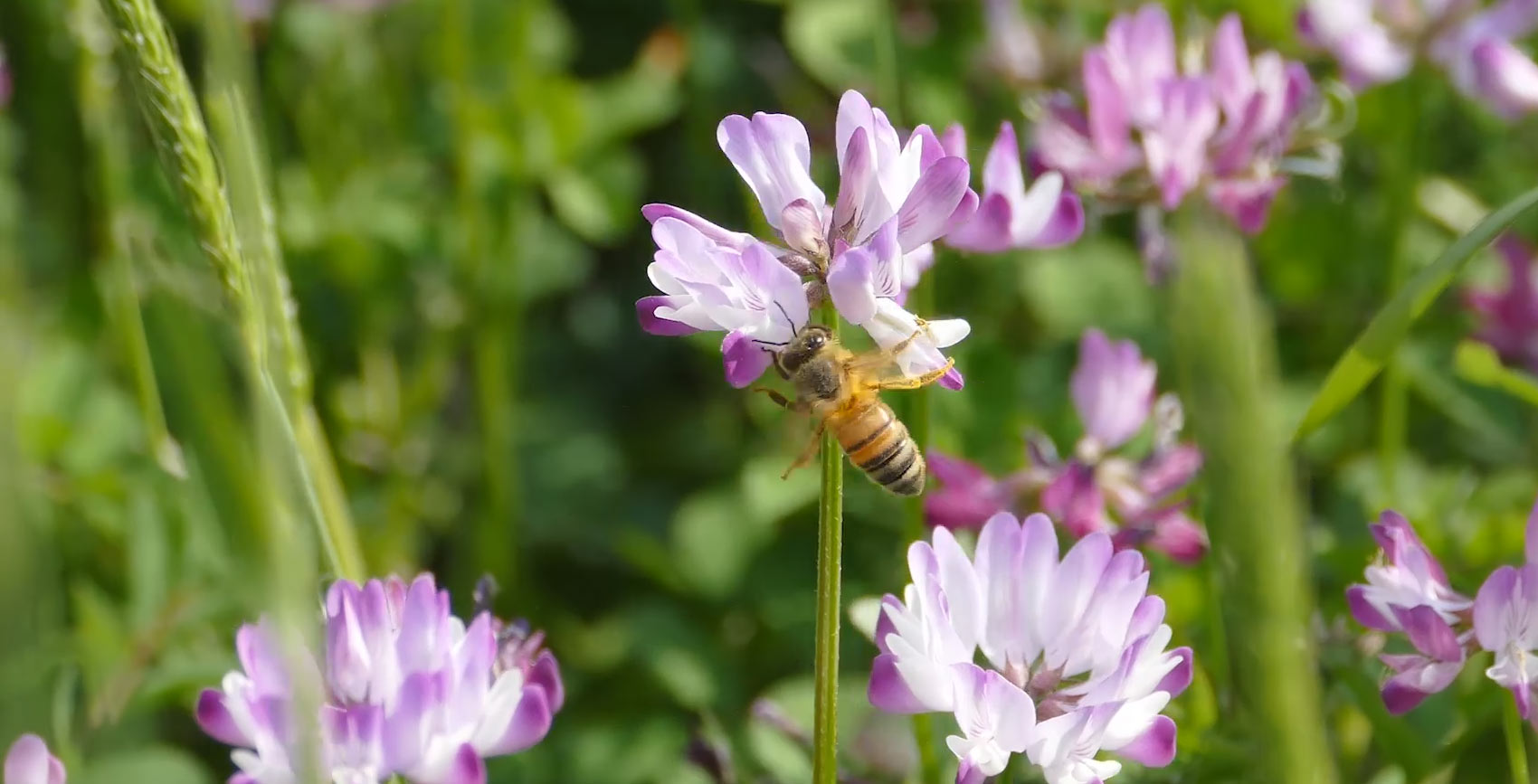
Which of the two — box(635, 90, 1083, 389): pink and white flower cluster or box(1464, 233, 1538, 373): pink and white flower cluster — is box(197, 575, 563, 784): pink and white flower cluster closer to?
box(635, 90, 1083, 389): pink and white flower cluster

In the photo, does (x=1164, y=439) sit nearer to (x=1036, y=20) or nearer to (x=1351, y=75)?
(x=1351, y=75)

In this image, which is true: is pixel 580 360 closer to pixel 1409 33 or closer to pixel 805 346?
pixel 1409 33

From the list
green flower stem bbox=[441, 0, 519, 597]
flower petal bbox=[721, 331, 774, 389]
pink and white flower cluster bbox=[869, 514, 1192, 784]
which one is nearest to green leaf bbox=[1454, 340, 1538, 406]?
pink and white flower cluster bbox=[869, 514, 1192, 784]

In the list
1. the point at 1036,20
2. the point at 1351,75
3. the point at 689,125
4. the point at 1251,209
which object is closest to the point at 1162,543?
the point at 1251,209

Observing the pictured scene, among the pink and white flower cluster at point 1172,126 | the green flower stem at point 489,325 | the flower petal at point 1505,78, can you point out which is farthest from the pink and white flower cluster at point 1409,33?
the green flower stem at point 489,325

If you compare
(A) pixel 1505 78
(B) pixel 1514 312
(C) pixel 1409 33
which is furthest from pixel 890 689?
(B) pixel 1514 312

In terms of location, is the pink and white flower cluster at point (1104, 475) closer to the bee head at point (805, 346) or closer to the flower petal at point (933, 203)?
the bee head at point (805, 346)
